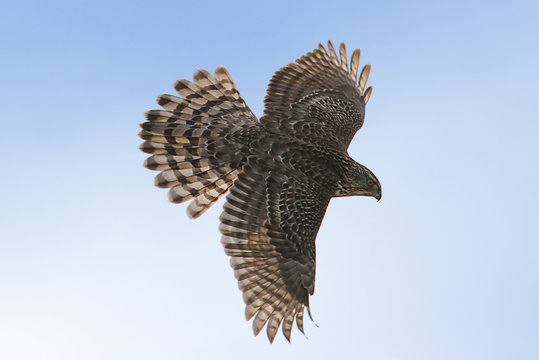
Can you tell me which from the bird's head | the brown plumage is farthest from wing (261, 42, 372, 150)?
the bird's head

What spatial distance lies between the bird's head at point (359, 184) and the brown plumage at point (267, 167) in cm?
2

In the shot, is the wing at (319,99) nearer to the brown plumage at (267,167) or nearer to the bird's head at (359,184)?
the brown plumage at (267,167)

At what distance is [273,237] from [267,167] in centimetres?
108

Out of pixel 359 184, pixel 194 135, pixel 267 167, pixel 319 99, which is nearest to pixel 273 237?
pixel 267 167

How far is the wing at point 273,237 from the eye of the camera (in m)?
10.2

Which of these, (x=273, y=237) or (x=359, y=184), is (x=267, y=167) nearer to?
(x=273, y=237)

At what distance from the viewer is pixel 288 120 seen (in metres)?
11.4

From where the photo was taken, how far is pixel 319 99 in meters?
12.5

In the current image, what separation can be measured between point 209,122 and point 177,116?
20.6 inches

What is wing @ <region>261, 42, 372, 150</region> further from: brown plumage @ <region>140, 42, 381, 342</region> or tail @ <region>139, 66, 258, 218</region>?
tail @ <region>139, 66, 258, 218</region>

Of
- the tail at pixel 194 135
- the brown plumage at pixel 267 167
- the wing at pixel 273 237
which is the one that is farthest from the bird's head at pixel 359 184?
the tail at pixel 194 135

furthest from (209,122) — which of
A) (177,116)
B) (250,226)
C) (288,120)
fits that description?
(250,226)

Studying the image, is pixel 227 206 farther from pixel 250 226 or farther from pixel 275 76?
pixel 275 76

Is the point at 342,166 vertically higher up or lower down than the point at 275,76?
lower down
